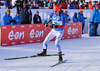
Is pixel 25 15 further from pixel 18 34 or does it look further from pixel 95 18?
pixel 95 18

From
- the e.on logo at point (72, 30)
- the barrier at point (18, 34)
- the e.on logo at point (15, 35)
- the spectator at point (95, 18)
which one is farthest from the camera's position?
the spectator at point (95, 18)

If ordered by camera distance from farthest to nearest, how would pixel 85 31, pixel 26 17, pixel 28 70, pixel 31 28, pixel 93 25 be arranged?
pixel 85 31, pixel 93 25, pixel 26 17, pixel 31 28, pixel 28 70

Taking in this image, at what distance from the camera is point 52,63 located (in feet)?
27.5

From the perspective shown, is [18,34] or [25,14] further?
[25,14]

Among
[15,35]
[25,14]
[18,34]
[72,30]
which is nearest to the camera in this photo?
[15,35]

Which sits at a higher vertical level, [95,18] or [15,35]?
[95,18]

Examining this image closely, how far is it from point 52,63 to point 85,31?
41.8 ft

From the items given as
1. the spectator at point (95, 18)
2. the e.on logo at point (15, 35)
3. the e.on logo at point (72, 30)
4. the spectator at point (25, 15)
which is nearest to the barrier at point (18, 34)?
the e.on logo at point (15, 35)

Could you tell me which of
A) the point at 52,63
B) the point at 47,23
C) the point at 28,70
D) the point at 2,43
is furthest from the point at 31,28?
the point at 28,70

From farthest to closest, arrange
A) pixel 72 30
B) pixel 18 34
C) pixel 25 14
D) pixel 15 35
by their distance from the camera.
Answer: pixel 72 30
pixel 25 14
pixel 18 34
pixel 15 35

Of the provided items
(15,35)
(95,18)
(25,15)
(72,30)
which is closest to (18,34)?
(15,35)

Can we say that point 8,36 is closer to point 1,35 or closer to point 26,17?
point 1,35

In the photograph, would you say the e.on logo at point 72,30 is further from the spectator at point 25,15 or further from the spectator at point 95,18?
the spectator at point 25,15

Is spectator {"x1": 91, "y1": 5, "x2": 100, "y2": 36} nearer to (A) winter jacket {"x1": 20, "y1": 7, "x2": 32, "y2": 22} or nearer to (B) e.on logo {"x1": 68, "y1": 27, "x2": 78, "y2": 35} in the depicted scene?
(B) e.on logo {"x1": 68, "y1": 27, "x2": 78, "y2": 35}
